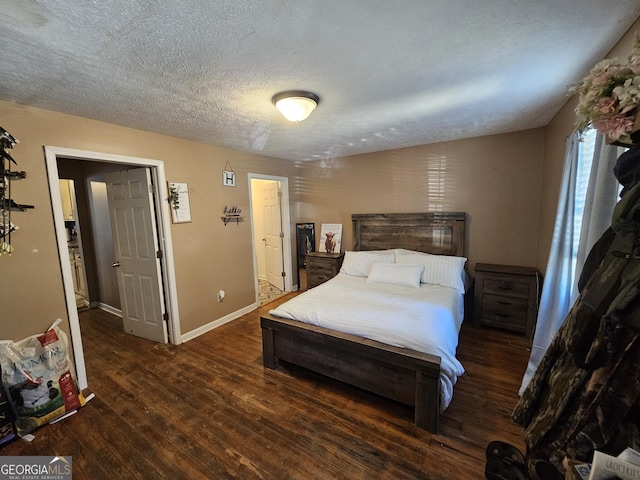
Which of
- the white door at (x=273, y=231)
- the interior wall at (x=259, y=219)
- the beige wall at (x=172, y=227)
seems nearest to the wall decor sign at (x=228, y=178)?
the beige wall at (x=172, y=227)

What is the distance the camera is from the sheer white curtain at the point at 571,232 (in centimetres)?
145

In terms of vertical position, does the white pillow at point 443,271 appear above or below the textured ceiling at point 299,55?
below

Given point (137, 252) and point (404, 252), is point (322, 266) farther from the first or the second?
point (137, 252)

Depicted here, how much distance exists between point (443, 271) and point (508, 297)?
2.39ft

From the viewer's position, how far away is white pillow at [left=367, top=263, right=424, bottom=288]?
2.88m

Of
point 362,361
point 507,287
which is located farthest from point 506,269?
point 362,361

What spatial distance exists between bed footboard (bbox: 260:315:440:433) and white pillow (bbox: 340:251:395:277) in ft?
4.69

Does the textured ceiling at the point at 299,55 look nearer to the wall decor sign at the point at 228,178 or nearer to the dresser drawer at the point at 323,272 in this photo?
the wall decor sign at the point at 228,178

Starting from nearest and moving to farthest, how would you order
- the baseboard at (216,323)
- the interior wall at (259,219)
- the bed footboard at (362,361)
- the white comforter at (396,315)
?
the bed footboard at (362,361), the white comforter at (396,315), the baseboard at (216,323), the interior wall at (259,219)

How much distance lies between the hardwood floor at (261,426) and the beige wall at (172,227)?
30.9 inches

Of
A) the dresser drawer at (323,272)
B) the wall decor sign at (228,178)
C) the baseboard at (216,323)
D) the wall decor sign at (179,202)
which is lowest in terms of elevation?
the baseboard at (216,323)

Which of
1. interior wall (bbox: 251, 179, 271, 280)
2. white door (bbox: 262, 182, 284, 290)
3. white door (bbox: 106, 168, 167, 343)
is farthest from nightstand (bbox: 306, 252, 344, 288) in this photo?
white door (bbox: 106, 168, 167, 343)

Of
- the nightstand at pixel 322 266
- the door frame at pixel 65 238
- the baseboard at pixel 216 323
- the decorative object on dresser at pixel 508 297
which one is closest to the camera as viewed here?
the door frame at pixel 65 238

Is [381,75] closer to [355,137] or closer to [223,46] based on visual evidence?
[223,46]
